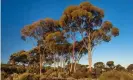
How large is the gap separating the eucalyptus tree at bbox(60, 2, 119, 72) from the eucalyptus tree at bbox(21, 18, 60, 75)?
431cm

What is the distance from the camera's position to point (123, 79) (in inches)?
455

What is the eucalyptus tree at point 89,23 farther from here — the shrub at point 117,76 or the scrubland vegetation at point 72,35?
the shrub at point 117,76

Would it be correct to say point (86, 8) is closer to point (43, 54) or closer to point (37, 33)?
point (37, 33)

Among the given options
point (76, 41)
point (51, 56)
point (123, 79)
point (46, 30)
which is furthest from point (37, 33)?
point (123, 79)

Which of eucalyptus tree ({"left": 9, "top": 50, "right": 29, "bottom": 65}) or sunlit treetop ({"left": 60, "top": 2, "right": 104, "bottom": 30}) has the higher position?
sunlit treetop ({"left": 60, "top": 2, "right": 104, "bottom": 30})

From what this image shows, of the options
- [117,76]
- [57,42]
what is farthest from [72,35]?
[117,76]

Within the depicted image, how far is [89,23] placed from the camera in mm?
28719

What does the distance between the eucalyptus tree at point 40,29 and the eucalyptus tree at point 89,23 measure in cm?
431

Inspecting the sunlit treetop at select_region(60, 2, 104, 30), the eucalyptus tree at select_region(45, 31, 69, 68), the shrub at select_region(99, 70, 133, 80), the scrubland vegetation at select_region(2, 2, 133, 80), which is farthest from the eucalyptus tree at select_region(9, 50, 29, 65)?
the shrub at select_region(99, 70, 133, 80)

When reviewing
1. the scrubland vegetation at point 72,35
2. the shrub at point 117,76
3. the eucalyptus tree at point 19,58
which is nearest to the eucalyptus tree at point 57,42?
the scrubland vegetation at point 72,35

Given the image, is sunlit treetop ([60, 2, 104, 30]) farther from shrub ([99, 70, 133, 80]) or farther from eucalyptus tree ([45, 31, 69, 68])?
shrub ([99, 70, 133, 80])

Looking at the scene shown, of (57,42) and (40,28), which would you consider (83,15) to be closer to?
(57,42)

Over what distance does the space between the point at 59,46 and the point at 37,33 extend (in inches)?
149

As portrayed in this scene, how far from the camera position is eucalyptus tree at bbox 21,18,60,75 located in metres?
33.5
